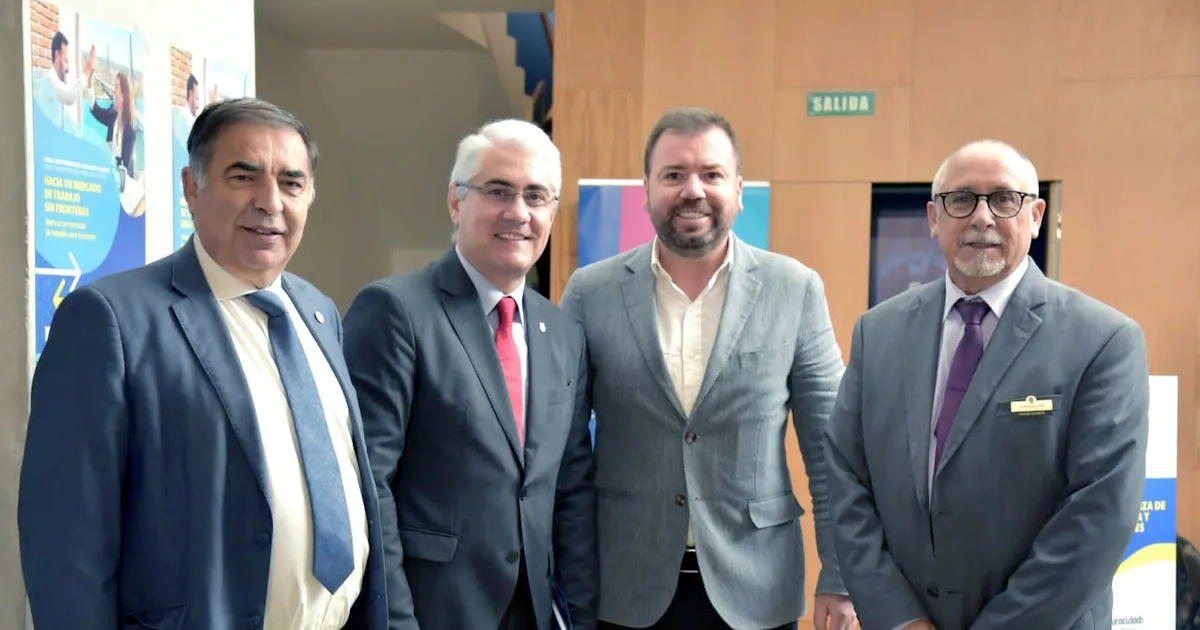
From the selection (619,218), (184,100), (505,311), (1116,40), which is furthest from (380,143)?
(505,311)

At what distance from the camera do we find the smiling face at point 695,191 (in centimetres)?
225

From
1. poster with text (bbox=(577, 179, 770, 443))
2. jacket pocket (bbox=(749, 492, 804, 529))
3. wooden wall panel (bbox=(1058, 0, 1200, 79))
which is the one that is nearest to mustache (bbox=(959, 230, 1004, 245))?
jacket pocket (bbox=(749, 492, 804, 529))

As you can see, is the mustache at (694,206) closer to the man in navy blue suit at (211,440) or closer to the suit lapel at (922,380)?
the suit lapel at (922,380)

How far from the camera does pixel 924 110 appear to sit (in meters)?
4.29

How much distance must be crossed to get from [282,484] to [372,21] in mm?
5583

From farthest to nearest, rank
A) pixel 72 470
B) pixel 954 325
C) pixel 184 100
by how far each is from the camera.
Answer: pixel 184 100 < pixel 954 325 < pixel 72 470

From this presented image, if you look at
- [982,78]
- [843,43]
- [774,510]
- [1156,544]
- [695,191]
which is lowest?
[1156,544]

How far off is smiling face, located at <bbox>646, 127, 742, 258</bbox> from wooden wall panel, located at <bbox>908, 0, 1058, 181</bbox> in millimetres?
2410

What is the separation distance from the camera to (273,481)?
1552mm

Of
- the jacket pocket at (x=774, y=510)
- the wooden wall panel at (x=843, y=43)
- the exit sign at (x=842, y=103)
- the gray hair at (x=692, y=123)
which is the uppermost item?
the wooden wall panel at (x=843, y=43)

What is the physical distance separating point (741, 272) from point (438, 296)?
2.75 ft

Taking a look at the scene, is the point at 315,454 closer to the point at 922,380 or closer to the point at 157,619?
the point at 157,619

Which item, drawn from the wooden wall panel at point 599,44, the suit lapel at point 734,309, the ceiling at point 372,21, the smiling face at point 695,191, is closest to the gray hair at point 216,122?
the smiling face at point 695,191

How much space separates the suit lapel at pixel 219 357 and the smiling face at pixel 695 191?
1.16 m
